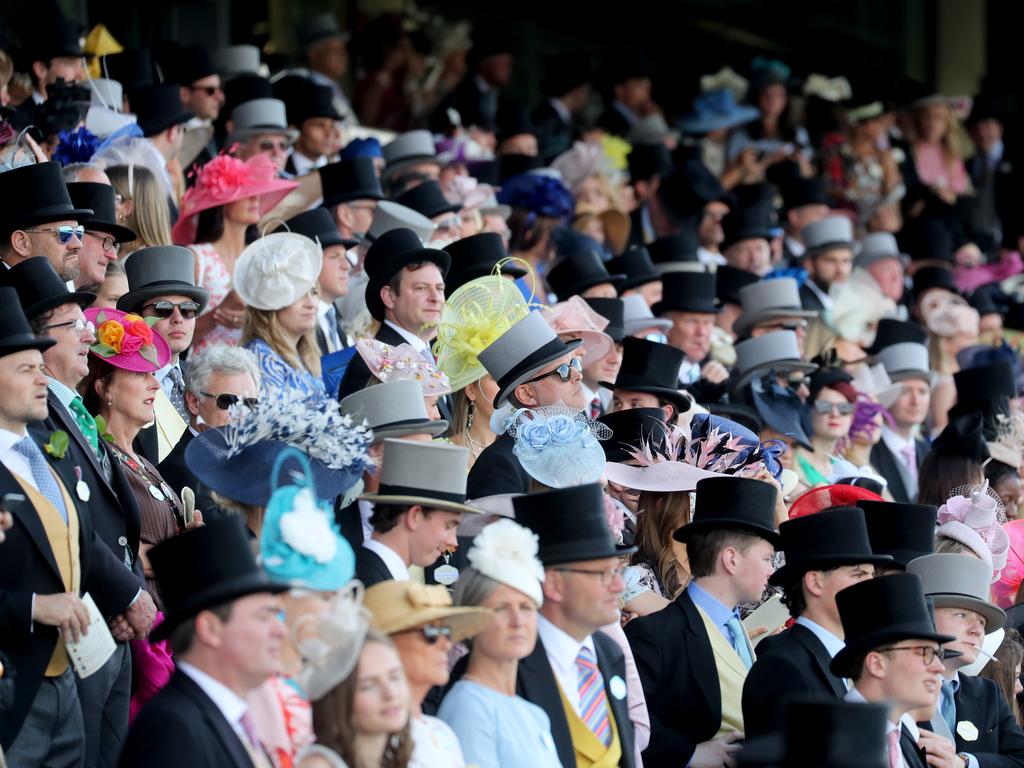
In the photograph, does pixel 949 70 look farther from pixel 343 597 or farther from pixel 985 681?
pixel 343 597

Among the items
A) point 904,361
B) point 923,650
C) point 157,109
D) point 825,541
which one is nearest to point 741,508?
point 825,541

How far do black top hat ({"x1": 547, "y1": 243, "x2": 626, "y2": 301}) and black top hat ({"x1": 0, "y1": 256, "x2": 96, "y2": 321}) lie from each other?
161 inches

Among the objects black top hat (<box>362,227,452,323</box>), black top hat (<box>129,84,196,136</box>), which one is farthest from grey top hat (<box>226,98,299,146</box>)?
black top hat (<box>362,227,452,323</box>)

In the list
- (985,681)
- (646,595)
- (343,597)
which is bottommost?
(985,681)

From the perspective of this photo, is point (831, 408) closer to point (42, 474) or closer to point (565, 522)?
point (565, 522)

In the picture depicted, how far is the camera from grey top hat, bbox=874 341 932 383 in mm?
10547

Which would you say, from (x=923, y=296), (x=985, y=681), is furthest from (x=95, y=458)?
(x=923, y=296)

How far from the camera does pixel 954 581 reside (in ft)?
22.0

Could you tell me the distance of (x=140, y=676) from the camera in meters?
5.86

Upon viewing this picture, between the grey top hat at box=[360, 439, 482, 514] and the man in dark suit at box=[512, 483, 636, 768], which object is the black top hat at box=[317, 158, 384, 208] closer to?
the grey top hat at box=[360, 439, 482, 514]

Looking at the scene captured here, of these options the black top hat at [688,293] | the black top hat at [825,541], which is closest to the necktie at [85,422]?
the black top hat at [825,541]

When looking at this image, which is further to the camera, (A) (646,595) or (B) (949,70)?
(B) (949,70)

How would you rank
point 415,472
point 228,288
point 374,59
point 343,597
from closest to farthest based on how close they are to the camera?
point 343,597 → point 415,472 → point 228,288 → point 374,59

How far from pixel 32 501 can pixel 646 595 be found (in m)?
2.36
